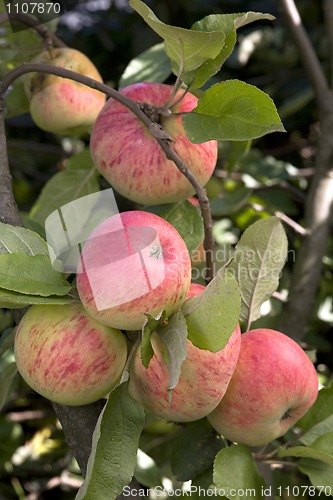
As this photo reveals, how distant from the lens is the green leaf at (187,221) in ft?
2.53

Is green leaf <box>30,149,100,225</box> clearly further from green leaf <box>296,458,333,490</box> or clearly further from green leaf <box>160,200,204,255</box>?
green leaf <box>296,458,333,490</box>

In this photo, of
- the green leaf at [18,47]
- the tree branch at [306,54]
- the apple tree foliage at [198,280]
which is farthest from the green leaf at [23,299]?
the tree branch at [306,54]

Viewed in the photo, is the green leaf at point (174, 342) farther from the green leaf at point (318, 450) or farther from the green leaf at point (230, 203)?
the green leaf at point (230, 203)

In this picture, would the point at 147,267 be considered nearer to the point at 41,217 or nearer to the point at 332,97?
the point at 41,217

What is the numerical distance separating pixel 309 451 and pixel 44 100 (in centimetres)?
57

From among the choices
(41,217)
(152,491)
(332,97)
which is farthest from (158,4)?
(152,491)

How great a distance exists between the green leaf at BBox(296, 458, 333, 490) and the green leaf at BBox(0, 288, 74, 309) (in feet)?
1.15

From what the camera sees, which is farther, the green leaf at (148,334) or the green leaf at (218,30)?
the green leaf at (218,30)

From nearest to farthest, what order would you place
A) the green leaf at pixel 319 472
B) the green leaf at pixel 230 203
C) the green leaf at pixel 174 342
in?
the green leaf at pixel 174 342, the green leaf at pixel 319 472, the green leaf at pixel 230 203

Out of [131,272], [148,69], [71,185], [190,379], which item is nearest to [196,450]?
[190,379]

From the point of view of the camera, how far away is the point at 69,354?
61 cm

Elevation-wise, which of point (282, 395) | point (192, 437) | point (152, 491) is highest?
point (282, 395)

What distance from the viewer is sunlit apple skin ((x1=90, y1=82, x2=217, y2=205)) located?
72cm

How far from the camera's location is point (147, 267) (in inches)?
23.3
